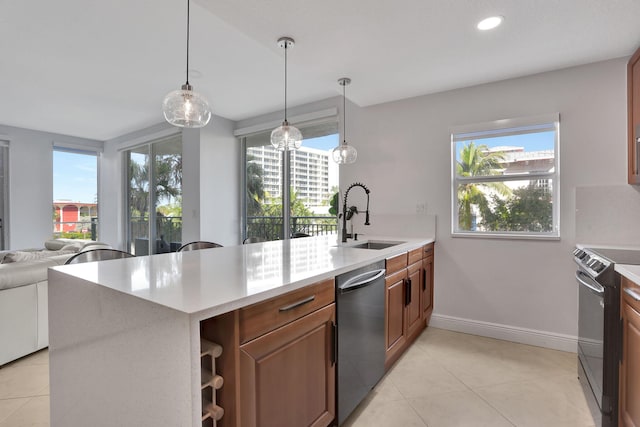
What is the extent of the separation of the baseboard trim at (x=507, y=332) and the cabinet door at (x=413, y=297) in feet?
1.80

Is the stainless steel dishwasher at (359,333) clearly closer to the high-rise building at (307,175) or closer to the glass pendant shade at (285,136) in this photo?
the glass pendant shade at (285,136)

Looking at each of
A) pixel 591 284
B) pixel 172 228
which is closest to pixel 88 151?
pixel 172 228

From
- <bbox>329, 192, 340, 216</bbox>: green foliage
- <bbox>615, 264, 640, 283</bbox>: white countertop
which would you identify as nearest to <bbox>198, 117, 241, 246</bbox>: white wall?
<bbox>329, 192, 340, 216</bbox>: green foliage

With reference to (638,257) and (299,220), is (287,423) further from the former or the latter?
(299,220)

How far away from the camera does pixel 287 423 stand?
116 cm

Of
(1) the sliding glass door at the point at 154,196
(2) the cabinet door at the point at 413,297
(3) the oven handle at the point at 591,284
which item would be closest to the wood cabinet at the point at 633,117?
(3) the oven handle at the point at 591,284

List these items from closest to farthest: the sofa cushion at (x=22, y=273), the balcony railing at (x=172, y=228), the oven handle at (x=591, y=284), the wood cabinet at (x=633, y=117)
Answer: the oven handle at (x=591, y=284)
the wood cabinet at (x=633, y=117)
the sofa cushion at (x=22, y=273)
the balcony railing at (x=172, y=228)

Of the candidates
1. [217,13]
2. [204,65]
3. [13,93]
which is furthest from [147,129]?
[217,13]

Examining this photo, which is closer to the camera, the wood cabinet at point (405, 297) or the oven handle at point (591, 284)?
the oven handle at point (591, 284)

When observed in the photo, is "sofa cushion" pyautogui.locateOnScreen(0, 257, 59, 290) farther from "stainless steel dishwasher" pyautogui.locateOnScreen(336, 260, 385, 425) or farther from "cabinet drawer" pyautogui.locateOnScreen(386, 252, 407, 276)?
"cabinet drawer" pyautogui.locateOnScreen(386, 252, 407, 276)

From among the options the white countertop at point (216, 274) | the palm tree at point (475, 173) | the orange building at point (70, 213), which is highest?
the palm tree at point (475, 173)

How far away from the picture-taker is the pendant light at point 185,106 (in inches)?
69.4

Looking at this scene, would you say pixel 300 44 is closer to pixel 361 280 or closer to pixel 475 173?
pixel 361 280

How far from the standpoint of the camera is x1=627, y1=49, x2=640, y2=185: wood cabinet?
6.96ft
